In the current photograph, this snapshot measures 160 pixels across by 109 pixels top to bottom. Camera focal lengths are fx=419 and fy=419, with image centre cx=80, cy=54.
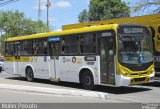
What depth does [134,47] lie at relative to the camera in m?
17.4

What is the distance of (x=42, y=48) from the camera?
72.9 feet

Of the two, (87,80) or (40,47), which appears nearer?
(87,80)

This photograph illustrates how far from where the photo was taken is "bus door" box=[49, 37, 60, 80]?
20844 millimetres

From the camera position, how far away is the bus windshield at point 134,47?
16875 millimetres

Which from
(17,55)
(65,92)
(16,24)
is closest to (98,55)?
(65,92)

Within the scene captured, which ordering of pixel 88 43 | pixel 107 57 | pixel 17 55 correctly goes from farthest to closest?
1. pixel 17 55
2. pixel 88 43
3. pixel 107 57

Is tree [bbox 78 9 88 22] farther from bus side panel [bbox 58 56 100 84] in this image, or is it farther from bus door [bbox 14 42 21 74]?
bus side panel [bbox 58 56 100 84]

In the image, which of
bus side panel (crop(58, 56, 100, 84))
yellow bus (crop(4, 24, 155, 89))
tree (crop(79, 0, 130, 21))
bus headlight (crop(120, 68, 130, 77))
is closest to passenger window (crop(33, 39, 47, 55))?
yellow bus (crop(4, 24, 155, 89))

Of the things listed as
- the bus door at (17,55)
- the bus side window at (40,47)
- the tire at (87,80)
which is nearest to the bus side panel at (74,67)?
the tire at (87,80)

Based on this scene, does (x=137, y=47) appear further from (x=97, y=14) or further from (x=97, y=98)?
(x=97, y=14)

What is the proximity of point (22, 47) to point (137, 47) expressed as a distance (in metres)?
9.16

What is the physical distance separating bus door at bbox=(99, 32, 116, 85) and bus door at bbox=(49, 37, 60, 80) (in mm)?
3690

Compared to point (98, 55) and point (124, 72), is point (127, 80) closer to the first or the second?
point (124, 72)

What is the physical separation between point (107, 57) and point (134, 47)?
3.93 feet
